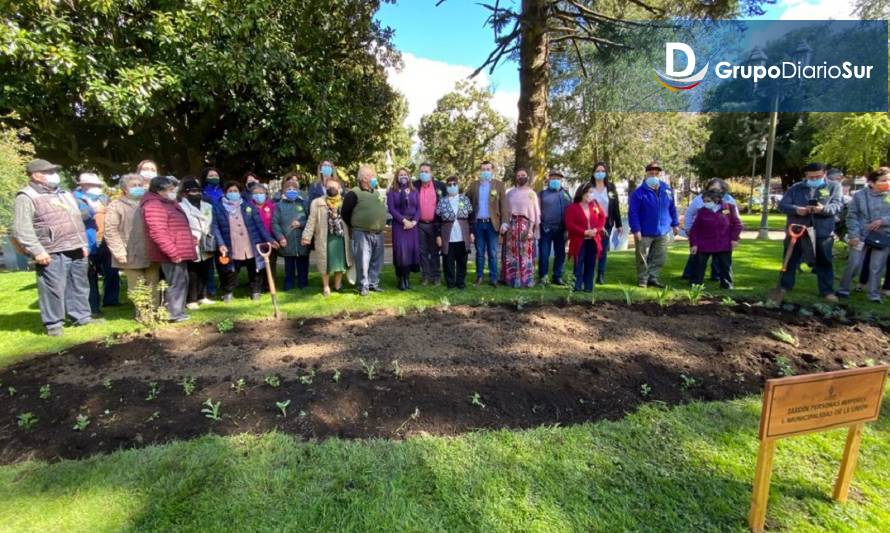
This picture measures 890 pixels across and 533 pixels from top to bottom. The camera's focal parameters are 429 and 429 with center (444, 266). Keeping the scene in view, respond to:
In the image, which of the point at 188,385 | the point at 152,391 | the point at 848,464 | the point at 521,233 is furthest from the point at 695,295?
the point at 152,391

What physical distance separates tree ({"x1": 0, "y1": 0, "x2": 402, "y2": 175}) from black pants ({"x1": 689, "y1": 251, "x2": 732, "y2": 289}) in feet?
27.3

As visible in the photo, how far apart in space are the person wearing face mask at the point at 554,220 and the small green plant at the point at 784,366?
3.68 m

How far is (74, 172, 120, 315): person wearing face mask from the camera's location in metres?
6.44

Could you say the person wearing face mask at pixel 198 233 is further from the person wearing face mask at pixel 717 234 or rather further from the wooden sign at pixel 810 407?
the person wearing face mask at pixel 717 234

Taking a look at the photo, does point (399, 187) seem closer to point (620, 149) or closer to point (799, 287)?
point (799, 287)

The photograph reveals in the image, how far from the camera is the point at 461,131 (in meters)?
26.4

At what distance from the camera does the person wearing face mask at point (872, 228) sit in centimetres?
636

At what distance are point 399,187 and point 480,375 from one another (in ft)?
13.8

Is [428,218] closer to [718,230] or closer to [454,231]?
[454,231]

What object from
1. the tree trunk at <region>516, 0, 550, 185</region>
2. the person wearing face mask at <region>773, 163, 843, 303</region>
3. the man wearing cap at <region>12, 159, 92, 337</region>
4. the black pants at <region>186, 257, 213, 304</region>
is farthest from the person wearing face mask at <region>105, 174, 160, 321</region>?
the person wearing face mask at <region>773, 163, 843, 303</region>

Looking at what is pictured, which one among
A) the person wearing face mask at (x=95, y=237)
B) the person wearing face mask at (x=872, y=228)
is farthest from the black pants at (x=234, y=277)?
the person wearing face mask at (x=872, y=228)

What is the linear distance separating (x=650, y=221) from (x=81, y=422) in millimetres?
7750

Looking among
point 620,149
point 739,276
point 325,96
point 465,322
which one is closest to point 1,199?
point 325,96

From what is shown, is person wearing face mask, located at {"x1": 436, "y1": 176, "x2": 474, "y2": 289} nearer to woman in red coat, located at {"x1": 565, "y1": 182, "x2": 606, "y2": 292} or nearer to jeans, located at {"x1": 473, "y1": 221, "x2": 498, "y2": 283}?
jeans, located at {"x1": 473, "y1": 221, "x2": 498, "y2": 283}
